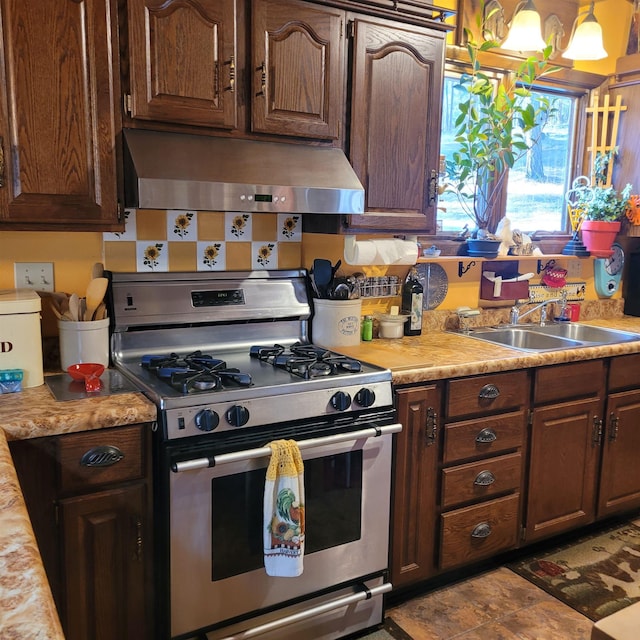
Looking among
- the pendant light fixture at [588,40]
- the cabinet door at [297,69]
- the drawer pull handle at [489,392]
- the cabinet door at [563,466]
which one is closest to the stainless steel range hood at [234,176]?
the cabinet door at [297,69]

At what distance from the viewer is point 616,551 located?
2771mm

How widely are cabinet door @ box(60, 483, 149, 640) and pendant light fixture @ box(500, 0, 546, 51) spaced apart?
92.2 inches

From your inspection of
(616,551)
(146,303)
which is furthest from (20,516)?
(616,551)

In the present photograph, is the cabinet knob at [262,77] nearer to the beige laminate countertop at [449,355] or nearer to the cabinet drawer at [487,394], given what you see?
the beige laminate countertop at [449,355]

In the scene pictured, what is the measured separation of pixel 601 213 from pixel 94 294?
254 cm

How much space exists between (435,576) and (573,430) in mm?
830

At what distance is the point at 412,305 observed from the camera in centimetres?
286

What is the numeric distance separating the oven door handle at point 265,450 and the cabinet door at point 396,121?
0.79m

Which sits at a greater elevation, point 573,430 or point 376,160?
point 376,160

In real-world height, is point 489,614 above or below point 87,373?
below

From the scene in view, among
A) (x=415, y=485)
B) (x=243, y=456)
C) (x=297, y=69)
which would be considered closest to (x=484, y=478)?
(x=415, y=485)

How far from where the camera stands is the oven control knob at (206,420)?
1780 millimetres

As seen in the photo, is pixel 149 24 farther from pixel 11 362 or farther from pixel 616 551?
pixel 616 551

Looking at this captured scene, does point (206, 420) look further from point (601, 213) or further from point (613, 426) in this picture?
point (601, 213)
